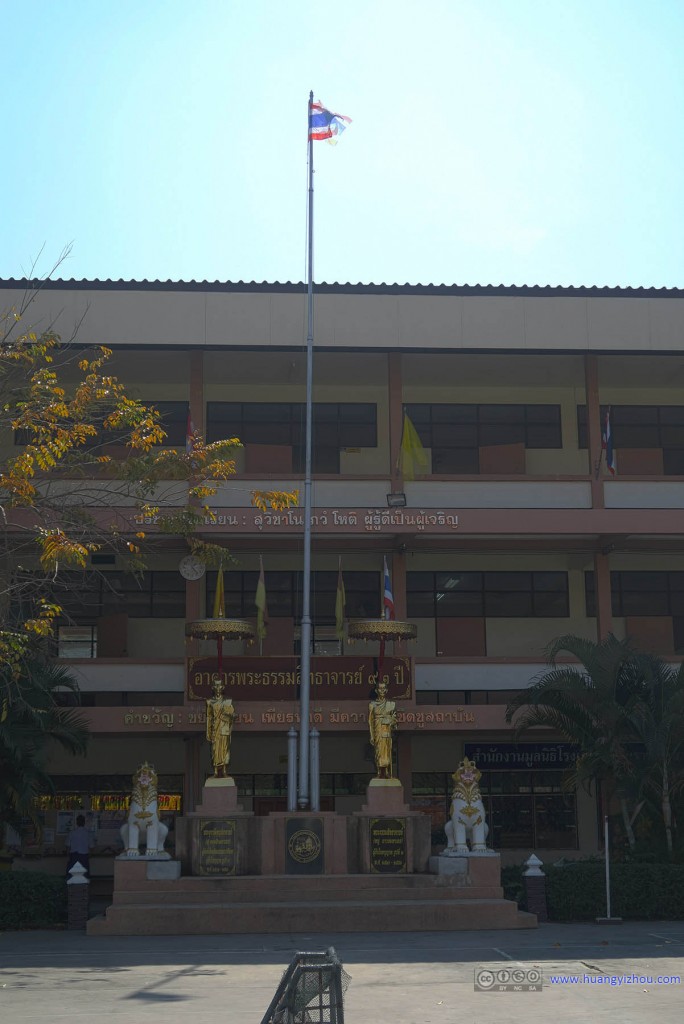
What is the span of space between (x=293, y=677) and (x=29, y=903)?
23.4 feet

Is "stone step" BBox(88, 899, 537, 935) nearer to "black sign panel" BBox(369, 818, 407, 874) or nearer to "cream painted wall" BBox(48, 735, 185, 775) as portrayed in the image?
"black sign panel" BBox(369, 818, 407, 874)

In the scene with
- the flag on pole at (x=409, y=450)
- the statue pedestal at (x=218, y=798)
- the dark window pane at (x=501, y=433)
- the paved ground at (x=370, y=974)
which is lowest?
the paved ground at (x=370, y=974)

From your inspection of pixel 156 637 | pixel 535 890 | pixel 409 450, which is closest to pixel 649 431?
pixel 409 450

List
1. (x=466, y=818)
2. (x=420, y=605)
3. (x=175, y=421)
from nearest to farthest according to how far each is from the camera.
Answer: (x=466, y=818) < (x=420, y=605) < (x=175, y=421)

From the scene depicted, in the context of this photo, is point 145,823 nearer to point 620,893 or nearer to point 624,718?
point 620,893

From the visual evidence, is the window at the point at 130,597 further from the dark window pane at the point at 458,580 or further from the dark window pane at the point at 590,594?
the dark window pane at the point at 590,594

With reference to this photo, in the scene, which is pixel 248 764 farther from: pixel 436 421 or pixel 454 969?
pixel 454 969

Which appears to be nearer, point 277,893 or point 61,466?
point 61,466

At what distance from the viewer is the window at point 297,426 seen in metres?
29.7

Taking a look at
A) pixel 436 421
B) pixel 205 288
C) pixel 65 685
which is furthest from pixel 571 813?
pixel 205 288

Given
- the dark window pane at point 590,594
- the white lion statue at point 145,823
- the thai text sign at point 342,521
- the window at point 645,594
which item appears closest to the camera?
the white lion statue at point 145,823
